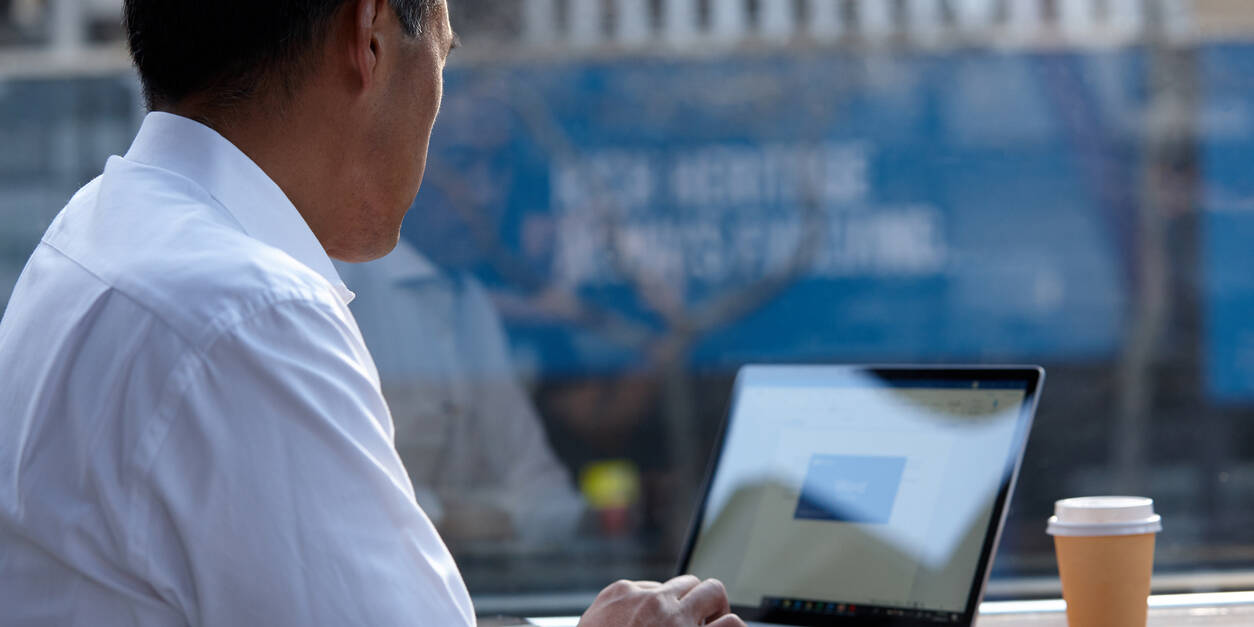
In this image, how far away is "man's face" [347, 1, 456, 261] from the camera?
0.75m

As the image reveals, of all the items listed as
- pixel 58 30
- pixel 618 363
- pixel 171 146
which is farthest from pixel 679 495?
pixel 171 146

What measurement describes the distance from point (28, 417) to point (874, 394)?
633mm

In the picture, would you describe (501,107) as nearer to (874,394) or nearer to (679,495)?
(679,495)

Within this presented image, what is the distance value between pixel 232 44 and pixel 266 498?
28cm

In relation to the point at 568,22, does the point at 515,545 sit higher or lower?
lower

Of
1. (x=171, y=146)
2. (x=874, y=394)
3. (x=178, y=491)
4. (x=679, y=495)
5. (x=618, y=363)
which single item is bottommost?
(x=679, y=495)

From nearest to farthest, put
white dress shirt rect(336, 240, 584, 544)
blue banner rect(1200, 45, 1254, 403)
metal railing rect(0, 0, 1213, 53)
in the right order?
white dress shirt rect(336, 240, 584, 544), metal railing rect(0, 0, 1213, 53), blue banner rect(1200, 45, 1254, 403)

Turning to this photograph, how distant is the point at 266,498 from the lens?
54 centimetres

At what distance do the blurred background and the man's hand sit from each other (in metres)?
1.38

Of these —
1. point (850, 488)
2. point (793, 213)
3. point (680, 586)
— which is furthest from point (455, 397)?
point (680, 586)

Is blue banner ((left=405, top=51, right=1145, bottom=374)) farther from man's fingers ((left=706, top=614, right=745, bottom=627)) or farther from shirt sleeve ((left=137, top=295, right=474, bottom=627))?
shirt sleeve ((left=137, top=295, right=474, bottom=627))

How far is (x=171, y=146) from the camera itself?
2.23ft

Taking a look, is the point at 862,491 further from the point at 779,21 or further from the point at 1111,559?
the point at 779,21

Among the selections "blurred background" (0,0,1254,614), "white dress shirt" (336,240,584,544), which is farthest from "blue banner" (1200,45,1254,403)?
"white dress shirt" (336,240,584,544)
